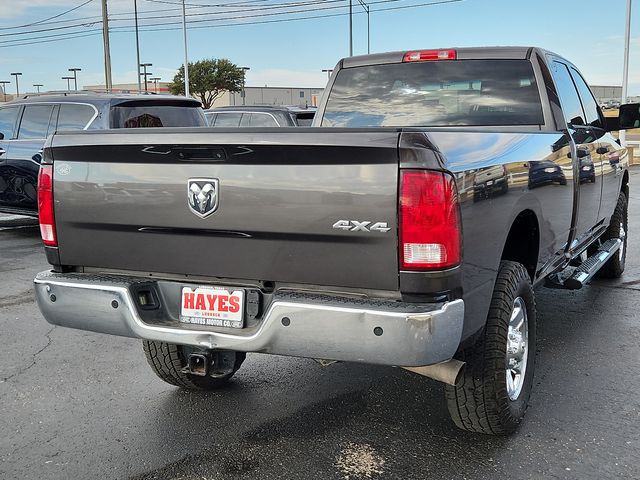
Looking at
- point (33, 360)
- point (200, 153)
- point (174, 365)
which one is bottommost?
point (33, 360)

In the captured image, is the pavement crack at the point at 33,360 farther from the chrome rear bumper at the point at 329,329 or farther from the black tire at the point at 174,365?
the chrome rear bumper at the point at 329,329

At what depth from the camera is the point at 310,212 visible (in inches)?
111

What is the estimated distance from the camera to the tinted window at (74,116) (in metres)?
9.00

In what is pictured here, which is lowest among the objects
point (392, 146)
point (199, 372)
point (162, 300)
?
point (199, 372)

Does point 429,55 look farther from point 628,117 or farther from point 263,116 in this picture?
point 263,116

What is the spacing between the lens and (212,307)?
3.07 m

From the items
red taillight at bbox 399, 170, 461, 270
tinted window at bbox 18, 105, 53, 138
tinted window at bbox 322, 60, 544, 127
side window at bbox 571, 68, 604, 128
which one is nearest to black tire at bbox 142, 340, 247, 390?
red taillight at bbox 399, 170, 461, 270

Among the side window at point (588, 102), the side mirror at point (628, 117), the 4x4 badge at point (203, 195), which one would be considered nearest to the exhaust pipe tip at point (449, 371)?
the 4x4 badge at point (203, 195)

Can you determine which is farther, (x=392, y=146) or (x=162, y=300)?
(x=162, y=300)

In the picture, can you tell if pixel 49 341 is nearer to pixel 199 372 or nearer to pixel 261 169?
pixel 199 372

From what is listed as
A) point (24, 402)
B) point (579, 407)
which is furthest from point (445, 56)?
point (24, 402)

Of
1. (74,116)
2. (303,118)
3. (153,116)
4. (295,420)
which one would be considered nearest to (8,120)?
(74,116)

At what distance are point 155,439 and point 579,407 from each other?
226cm

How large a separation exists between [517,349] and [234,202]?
169 centimetres
